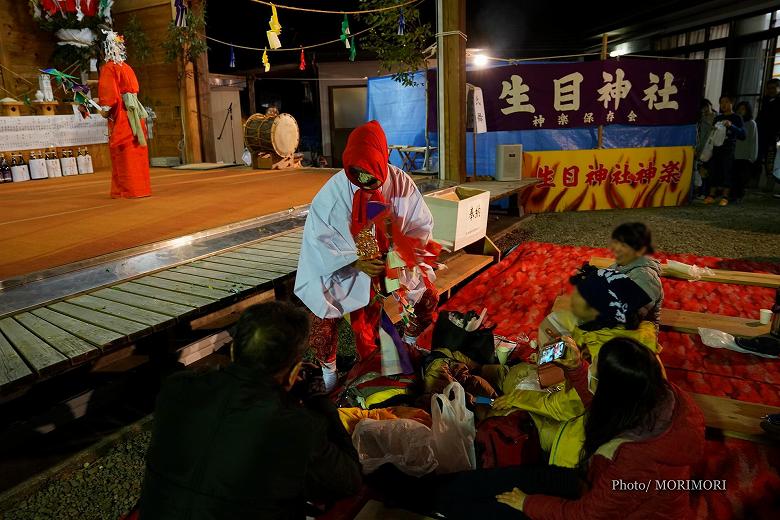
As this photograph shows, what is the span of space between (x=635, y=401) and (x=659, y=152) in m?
10.4

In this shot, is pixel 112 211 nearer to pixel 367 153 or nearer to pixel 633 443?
pixel 367 153

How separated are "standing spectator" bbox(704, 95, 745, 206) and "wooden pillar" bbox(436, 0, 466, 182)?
19.8ft

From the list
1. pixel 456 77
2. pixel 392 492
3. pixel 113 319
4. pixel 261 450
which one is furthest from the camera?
pixel 456 77

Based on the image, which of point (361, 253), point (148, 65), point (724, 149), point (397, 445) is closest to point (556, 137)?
point (724, 149)

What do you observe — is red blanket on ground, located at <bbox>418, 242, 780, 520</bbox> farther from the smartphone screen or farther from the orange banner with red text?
the orange banner with red text

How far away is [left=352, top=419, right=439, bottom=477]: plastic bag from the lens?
2.62 metres

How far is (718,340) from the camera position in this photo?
435cm

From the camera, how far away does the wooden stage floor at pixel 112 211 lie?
4824mm

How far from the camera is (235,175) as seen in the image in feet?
36.2

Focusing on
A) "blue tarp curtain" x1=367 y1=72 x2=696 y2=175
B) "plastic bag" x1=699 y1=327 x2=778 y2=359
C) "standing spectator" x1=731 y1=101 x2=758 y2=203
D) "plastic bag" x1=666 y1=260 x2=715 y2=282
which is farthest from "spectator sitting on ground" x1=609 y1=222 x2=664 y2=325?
"standing spectator" x1=731 y1=101 x2=758 y2=203

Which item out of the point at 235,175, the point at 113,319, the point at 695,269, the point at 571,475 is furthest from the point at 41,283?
the point at 235,175

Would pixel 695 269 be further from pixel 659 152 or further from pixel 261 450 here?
pixel 659 152

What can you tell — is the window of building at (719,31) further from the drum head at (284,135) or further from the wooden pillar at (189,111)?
the wooden pillar at (189,111)

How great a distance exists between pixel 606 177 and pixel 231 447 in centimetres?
1084
